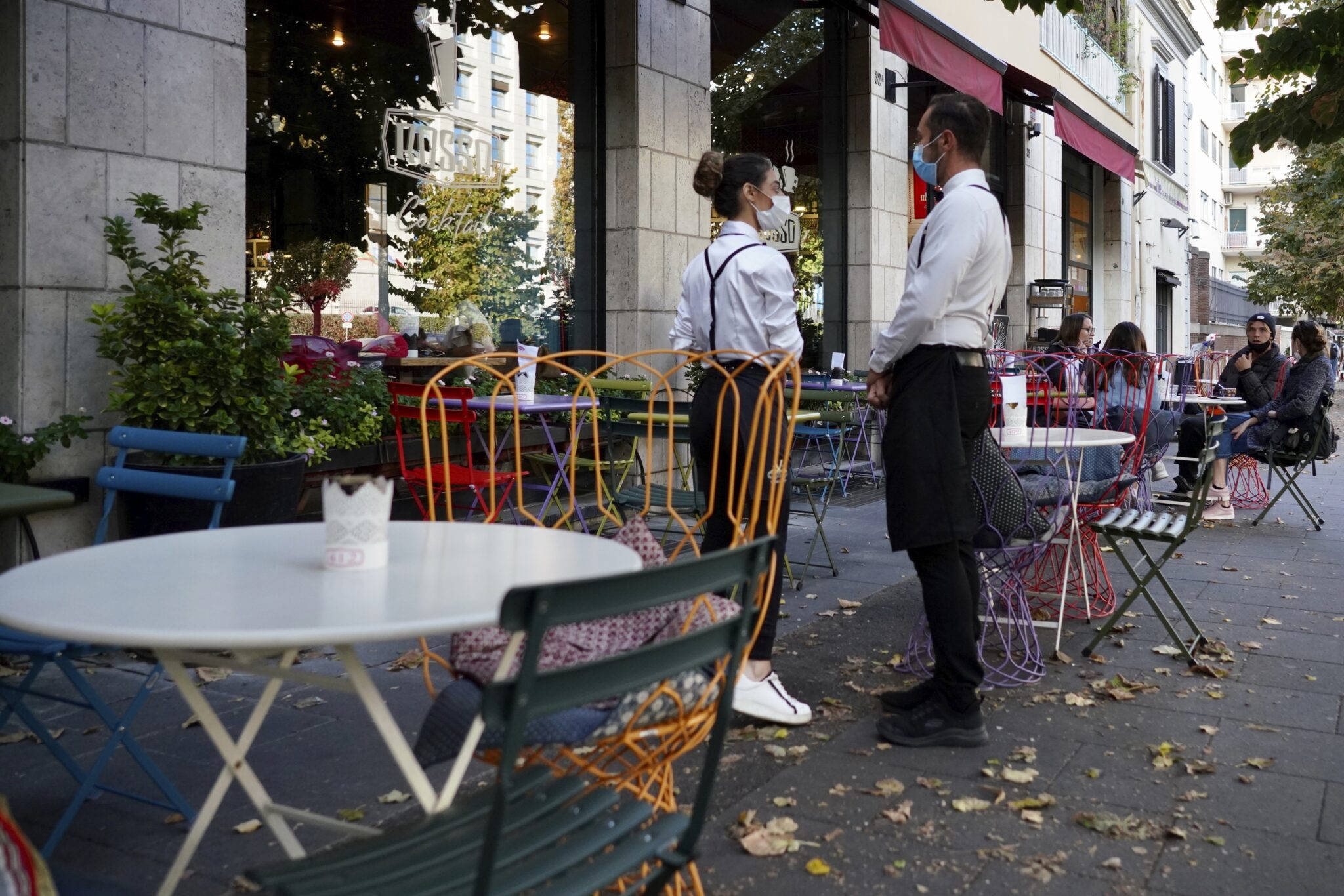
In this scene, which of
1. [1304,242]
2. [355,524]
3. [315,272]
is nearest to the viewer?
[355,524]

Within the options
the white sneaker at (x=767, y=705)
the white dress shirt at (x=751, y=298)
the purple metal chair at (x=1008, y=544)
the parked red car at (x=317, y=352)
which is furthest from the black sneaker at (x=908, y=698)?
the parked red car at (x=317, y=352)

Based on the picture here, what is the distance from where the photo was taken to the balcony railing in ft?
61.6

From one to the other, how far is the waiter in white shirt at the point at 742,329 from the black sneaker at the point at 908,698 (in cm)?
27

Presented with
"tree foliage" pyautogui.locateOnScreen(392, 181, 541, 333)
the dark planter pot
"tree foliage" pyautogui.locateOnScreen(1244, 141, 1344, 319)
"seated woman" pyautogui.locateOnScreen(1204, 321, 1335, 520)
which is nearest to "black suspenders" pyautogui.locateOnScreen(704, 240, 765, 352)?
the dark planter pot

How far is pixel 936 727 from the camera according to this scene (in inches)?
157

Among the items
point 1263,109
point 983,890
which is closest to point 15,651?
point 983,890

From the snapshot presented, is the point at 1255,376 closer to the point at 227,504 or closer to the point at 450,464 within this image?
the point at 450,464

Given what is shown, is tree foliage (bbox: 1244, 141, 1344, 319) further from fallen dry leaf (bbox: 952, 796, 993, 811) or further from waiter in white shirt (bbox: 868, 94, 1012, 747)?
fallen dry leaf (bbox: 952, 796, 993, 811)

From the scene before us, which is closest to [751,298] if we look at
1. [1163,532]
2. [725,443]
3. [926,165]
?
[725,443]

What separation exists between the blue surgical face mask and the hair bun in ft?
2.27

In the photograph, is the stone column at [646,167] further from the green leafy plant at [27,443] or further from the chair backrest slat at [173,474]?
the chair backrest slat at [173,474]

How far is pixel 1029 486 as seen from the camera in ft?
18.3

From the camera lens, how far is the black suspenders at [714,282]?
4270mm

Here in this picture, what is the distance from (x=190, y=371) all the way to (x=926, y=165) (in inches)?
117
